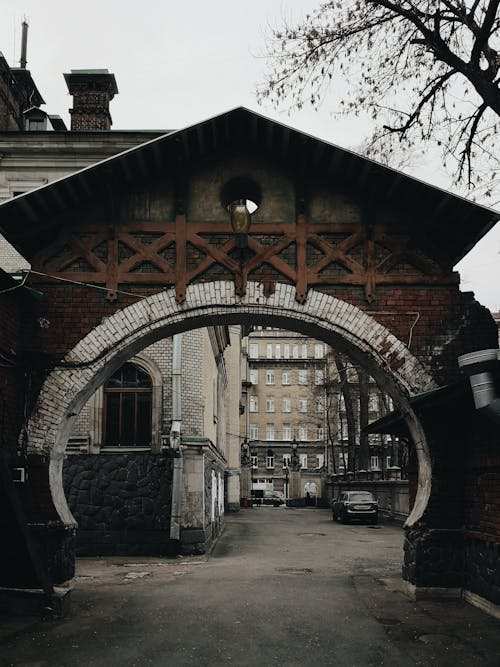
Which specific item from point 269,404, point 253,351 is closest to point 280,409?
point 269,404

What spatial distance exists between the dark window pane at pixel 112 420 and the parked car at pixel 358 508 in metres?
15.3

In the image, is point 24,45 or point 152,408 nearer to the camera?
point 152,408

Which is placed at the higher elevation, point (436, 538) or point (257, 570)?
point (436, 538)

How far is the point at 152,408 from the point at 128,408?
2.11ft

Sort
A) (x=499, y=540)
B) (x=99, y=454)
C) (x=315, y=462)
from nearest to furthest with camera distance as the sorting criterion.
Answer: (x=499, y=540)
(x=99, y=454)
(x=315, y=462)

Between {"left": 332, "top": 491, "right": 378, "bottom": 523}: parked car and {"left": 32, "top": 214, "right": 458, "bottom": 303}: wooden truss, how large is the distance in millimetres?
20565

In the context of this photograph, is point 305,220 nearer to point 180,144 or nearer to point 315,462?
point 180,144

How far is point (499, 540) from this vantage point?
938 cm

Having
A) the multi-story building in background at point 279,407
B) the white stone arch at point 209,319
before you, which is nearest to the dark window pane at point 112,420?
the white stone arch at point 209,319

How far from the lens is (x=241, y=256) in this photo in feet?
37.2

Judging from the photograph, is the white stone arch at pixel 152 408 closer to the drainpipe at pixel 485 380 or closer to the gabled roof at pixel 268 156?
the gabled roof at pixel 268 156

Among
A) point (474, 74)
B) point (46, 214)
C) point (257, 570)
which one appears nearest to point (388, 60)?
point (474, 74)

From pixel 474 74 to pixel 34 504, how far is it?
866cm

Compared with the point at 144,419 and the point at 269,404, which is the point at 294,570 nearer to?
the point at 144,419
